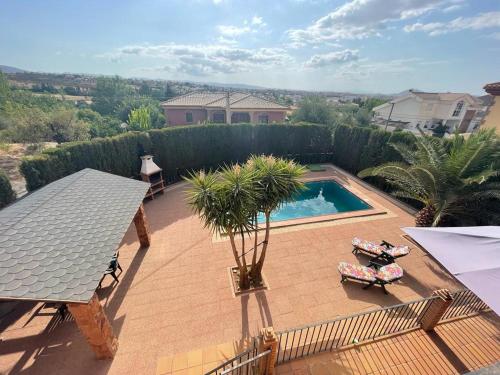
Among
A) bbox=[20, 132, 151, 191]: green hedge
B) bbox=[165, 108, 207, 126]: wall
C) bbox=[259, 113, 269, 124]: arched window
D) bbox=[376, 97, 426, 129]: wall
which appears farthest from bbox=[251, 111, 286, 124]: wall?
bbox=[376, 97, 426, 129]: wall

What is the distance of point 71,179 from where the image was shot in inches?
342

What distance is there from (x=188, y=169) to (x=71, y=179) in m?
9.41

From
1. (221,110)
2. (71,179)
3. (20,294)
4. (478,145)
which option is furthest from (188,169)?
(221,110)

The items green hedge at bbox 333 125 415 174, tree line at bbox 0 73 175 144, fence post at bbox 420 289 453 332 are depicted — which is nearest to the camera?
fence post at bbox 420 289 453 332

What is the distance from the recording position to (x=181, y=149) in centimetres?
1695

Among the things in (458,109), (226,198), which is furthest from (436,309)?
(458,109)

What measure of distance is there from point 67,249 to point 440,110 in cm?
5611

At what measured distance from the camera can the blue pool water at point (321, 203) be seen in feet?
47.0

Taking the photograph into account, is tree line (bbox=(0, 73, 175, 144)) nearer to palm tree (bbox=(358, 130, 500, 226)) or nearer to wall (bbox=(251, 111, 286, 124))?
wall (bbox=(251, 111, 286, 124))

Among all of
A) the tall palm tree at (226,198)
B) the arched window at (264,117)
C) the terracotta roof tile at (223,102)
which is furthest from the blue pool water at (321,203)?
the terracotta roof tile at (223,102)

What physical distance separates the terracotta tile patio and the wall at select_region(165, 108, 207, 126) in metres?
28.2

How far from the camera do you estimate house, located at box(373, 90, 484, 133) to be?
40.4 m

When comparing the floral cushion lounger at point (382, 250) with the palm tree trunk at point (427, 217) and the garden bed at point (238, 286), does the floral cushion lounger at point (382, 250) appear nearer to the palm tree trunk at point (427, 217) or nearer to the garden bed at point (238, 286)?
the palm tree trunk at point (427, 217)

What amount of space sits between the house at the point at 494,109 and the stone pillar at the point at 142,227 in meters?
19.6
